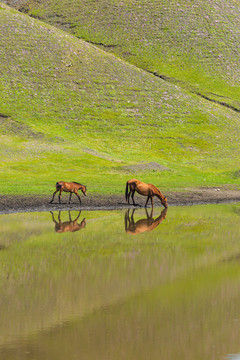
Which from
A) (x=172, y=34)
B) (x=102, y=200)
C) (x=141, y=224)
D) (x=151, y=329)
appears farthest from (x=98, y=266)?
(x=172, y=34)

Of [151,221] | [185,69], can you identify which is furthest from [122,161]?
[185,69]

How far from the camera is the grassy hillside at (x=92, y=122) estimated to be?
58094 millimetres

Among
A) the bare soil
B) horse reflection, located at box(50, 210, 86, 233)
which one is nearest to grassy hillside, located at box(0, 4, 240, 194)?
the bare soil

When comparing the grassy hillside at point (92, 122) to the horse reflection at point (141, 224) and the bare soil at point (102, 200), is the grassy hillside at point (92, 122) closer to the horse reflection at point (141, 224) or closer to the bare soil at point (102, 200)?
the bare soil at point (102, 200)

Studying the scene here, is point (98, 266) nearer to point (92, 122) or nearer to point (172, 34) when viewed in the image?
point (92, 122)

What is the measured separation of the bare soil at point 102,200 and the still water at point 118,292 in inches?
285

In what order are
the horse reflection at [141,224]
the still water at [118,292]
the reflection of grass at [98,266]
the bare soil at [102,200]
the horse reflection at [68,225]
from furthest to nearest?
the bare soil at [102,200], the horse reflection at [141,224], the horse reflection at [68,225], the reflection of grass at [98,266], the still water at [118,292]

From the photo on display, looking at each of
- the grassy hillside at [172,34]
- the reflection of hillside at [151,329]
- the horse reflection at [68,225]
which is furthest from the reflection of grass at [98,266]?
the grassy hillside at [172,34]

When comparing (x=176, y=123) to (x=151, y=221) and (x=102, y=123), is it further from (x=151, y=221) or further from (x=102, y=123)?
(x=151, y=221)

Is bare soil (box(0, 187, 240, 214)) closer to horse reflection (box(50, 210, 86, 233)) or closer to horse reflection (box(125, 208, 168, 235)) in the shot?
horse reflection (box(125, 208, 168, 235))

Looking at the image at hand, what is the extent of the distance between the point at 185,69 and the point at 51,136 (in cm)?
6097

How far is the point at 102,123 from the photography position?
88.8m

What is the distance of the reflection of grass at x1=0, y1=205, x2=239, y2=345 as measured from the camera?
1352 cm

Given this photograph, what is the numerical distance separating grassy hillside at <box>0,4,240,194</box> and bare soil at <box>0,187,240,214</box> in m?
3.12
